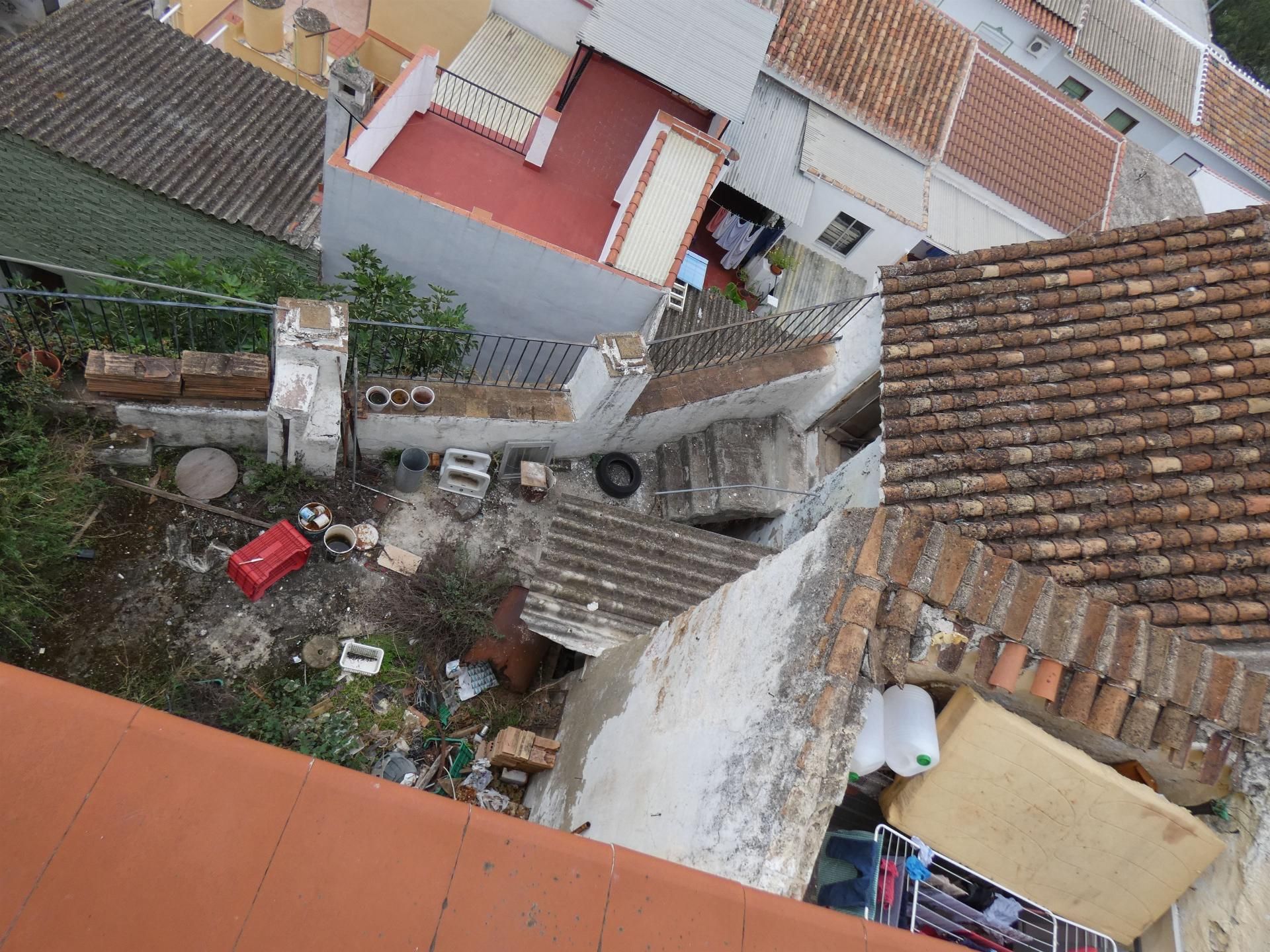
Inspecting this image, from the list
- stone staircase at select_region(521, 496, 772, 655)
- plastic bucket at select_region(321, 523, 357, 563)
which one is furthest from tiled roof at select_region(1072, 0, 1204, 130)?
plastic bucket at select_region(321, 523, 357, 563)

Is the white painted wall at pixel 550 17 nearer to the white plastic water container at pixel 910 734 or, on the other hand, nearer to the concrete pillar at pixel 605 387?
the concrete pillar at pixel 605 387

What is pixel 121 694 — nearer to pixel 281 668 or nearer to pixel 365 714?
pixel 281 668

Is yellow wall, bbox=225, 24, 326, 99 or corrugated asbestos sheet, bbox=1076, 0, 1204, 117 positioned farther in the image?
corrugated asbestos sheet, bbox=1076, 0, 1204, 117

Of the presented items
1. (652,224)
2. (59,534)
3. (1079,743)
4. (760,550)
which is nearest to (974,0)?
(652,224)

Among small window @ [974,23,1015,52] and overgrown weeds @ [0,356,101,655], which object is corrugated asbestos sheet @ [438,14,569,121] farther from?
small window @ [974,23,1015,52]

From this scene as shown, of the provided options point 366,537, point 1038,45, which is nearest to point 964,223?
point 1038,45

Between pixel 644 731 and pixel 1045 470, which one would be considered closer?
pixel 644 731

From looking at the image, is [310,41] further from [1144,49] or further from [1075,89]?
[1144,49]
